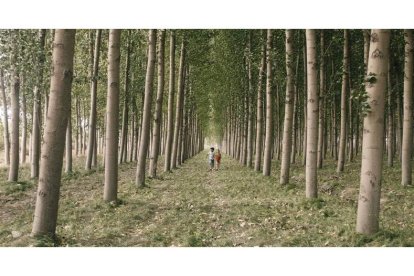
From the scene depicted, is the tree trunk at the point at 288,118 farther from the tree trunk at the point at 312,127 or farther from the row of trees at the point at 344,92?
the tree trunk at the point at 312,127

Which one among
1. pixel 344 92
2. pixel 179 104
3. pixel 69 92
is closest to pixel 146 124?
pixel 179 104

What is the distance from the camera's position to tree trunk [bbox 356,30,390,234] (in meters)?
7.42

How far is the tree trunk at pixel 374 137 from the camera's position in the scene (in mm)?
7422

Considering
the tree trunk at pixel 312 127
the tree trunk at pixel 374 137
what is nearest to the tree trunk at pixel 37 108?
the tree trunk at pixel 312 127

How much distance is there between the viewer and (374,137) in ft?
24.3

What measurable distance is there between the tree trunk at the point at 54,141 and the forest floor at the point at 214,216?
0.48 m

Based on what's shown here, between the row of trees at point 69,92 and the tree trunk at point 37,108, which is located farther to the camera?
the tree trunk at point 37,108

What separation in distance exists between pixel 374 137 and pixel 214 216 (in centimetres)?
484

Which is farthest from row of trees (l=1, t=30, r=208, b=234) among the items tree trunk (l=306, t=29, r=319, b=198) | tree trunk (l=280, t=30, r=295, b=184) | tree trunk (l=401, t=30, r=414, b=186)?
tree trunk (l=401, t=30, r=414, b=186)

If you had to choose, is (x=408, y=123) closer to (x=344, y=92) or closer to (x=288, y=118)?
(x=288, y=118)
